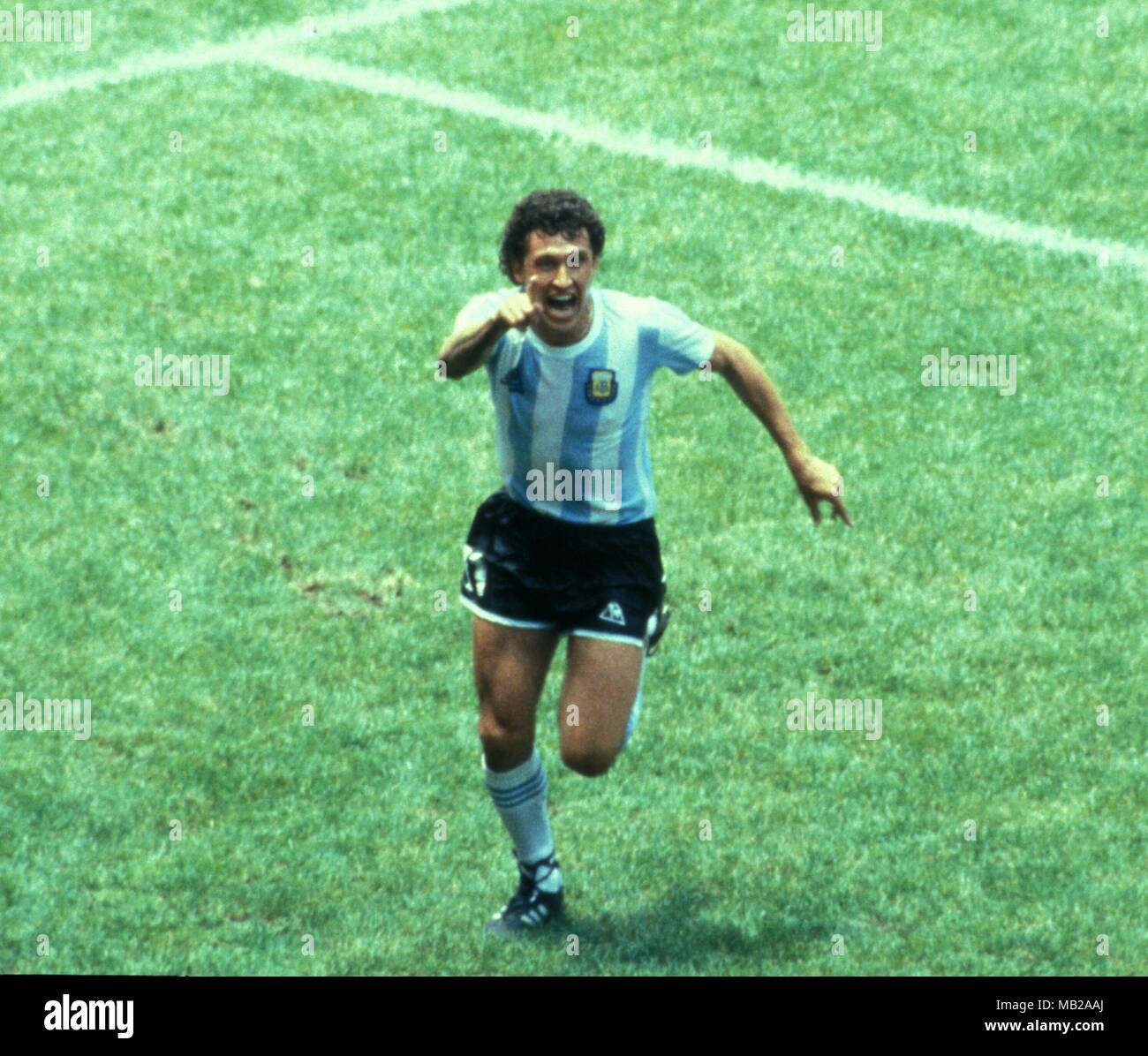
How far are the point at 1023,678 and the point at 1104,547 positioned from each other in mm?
1307

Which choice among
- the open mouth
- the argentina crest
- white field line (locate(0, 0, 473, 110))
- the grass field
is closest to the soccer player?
the argentina crest

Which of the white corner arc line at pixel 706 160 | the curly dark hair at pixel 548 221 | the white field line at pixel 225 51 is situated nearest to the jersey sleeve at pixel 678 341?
the curly dark hair at pixel 548 221

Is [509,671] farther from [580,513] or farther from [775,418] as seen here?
[775,418]

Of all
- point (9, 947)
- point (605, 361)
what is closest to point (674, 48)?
point (605, 361)

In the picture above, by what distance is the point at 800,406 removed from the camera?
1202 centimetres

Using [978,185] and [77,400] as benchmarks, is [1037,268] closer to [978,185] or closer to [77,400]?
[978,185]

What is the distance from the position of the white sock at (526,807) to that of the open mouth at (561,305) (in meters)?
1.68

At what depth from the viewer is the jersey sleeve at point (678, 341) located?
7.82 metres

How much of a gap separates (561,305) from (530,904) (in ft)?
7.52

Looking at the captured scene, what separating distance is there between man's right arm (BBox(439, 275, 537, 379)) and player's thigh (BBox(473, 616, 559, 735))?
0.96 metres

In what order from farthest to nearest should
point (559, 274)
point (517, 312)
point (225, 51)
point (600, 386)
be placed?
point (225, 51), point (600, 386), point (559, 274), point (517, 312)

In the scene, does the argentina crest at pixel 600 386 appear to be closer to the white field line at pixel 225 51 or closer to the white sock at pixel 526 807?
the white sock at pixel 526 807

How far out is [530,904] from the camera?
26.9 feet

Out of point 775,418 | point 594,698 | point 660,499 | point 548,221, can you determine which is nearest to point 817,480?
point 775,418
